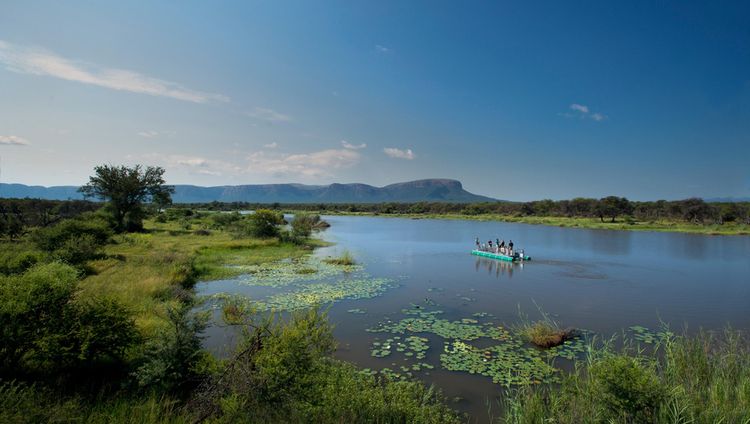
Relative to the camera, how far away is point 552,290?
68.6 feet

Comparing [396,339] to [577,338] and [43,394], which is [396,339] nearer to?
[577,338]

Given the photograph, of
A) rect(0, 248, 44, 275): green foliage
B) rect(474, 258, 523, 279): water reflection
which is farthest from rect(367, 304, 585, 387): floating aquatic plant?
rect(0, 248, 44, 275): green foliage

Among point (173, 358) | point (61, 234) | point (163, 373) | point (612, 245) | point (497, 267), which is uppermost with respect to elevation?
point (61, 234)

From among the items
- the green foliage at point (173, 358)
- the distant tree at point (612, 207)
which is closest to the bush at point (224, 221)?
the green foliage at point (173, 358)

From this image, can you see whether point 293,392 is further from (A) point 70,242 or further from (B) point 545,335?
(A) point 70,242

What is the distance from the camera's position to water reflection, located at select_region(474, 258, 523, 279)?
2612cm

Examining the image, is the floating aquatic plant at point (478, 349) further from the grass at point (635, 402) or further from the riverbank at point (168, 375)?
the riverbank at point (168, 375)

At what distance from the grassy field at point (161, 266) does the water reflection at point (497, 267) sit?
15.9 metres

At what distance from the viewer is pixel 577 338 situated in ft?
43.2

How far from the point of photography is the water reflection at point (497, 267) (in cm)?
2612

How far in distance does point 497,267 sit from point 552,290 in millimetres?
7620

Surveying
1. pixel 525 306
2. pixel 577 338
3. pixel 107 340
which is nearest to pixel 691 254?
pixel 525 306

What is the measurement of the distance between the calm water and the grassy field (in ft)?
6.56

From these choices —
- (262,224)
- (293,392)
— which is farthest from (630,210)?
(293,392)
